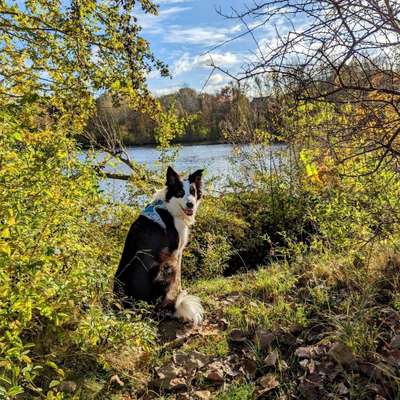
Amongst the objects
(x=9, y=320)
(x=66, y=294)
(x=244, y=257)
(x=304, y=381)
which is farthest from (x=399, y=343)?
(x=244, y=257)

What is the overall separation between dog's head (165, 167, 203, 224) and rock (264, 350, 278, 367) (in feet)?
7.52

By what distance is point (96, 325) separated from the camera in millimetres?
2893

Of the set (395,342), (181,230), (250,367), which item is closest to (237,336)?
(250,367)

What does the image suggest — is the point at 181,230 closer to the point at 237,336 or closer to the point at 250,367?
the point at 237,336

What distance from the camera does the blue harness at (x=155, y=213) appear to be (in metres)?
5.02

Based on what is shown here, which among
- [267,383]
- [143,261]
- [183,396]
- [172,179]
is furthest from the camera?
[172,179]

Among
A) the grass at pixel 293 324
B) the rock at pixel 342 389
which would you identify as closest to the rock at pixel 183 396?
the grass at pixel 293 324

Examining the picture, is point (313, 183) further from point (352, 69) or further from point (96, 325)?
point (96, 325)

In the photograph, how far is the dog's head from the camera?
5.23 metres

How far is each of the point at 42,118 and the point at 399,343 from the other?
4.65 meters

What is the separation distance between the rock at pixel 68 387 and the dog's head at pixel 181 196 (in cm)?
248

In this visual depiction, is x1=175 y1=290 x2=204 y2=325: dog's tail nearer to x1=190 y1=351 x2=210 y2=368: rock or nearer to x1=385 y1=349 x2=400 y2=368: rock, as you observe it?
x1=190 y1=351 x2=210 y2=368: rock

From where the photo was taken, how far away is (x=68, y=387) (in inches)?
121

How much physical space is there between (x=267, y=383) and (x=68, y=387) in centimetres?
146
